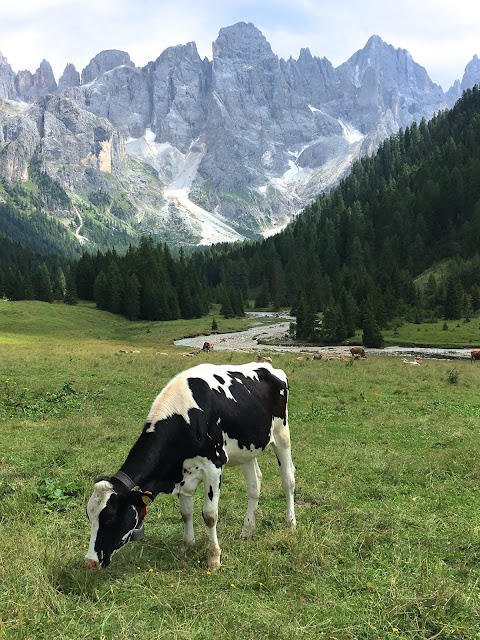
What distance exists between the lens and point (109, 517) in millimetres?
5898

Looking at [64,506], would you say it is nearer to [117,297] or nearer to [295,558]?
[295,558]

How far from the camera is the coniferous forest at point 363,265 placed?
79863mm

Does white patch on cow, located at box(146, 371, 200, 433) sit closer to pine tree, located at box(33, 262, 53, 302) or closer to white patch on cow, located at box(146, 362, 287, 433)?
white patch on cow, located at box(146, 362, 287, 433)

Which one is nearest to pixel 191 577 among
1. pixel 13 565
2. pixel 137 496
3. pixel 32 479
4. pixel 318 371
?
pixel 137 496

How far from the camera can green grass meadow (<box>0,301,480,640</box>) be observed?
5.04m

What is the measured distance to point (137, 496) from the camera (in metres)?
6.14

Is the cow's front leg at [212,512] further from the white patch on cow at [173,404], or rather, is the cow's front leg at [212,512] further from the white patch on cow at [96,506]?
the white patch on cow at [96,506]

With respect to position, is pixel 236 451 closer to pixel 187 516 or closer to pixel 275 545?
pixel 187 516

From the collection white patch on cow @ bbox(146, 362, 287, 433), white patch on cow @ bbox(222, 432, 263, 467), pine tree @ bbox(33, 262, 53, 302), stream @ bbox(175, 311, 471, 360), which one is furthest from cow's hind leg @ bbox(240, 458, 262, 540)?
pine tree @ bbox(33, 262, 53, 302)

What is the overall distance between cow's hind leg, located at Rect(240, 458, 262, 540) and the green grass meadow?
0.20m

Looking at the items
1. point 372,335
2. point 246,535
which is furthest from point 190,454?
point 372,335

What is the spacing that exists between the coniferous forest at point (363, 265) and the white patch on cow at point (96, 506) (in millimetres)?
61504

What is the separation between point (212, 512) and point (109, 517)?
66.7 inches

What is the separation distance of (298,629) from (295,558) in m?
1.70
